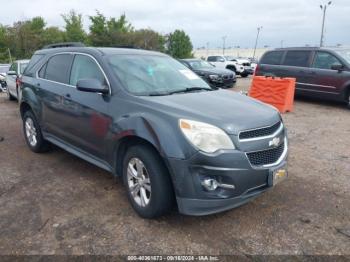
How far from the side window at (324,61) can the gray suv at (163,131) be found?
22.2 feet

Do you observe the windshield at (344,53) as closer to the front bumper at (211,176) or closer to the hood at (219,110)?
the hood at (219,110)

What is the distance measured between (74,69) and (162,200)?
92.6 inches

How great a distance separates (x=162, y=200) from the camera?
317 cm

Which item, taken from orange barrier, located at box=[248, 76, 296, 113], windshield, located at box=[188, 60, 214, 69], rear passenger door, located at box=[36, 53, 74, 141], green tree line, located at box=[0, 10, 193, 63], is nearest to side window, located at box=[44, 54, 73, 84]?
rear passenger door, located at box=[36, 53, 74, 141]

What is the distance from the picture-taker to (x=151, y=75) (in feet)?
13.5

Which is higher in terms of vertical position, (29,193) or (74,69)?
(74,69)

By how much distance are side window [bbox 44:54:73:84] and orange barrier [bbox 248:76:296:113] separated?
625 cm

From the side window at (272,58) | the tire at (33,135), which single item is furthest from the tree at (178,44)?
the tire at (33,135)

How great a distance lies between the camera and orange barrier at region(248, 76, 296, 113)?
919 cm

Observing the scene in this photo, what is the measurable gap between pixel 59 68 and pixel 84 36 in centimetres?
3968

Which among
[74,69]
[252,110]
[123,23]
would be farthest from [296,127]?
[123,23]

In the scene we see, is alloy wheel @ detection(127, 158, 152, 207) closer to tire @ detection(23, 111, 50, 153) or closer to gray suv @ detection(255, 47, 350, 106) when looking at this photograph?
tire @ detection(23, 111, 50, 153)

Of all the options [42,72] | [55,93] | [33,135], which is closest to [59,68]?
[55,93]

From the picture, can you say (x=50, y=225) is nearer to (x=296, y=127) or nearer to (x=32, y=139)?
(x=32, y=139)
